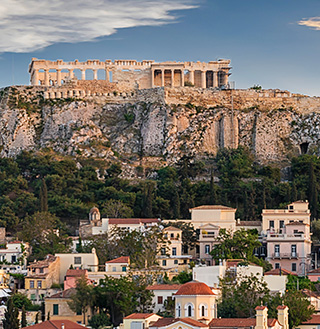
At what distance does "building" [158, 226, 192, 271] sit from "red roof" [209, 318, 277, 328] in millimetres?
22110

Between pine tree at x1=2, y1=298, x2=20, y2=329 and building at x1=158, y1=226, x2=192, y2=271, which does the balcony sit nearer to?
building at x1=158, y1=226, x2=192, y2=271

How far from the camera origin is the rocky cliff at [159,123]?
135750mm

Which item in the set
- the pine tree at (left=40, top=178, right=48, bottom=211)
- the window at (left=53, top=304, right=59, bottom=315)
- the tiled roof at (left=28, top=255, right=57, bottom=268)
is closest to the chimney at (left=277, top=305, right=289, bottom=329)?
the window at (left=53, top=304, right=59, bottom=315)

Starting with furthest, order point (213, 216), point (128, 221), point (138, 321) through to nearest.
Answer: point (213, 216), point (128, 221), point (138, 321)

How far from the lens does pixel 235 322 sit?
78438 mm

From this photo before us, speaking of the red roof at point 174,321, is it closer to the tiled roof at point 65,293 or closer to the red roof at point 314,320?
the red roof at point 314,320

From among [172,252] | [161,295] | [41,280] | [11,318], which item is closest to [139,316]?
[161,295]

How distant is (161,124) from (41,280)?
43.6 metres

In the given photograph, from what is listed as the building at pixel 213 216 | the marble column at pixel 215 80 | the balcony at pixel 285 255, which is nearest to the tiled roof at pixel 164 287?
the balcony at pixel 285 255

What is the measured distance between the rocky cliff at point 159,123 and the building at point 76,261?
109 ft

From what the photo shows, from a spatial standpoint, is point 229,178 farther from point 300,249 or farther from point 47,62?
point 47,62

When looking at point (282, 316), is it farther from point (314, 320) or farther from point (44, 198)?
point (44, 198)

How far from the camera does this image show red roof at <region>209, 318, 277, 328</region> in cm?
7756

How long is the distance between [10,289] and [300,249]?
26820 mm
